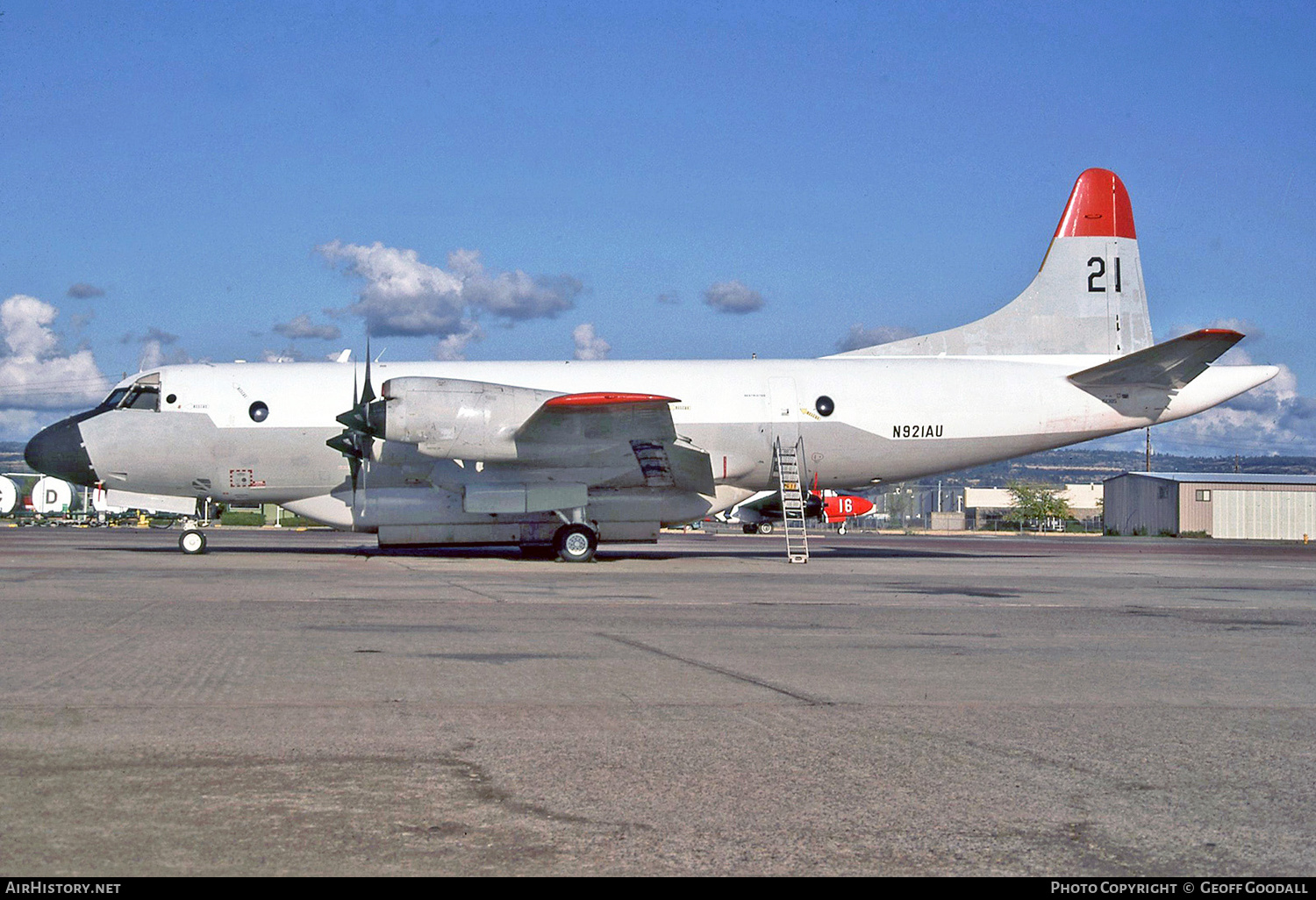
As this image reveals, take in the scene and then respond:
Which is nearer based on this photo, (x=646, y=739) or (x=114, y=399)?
(x=646, y=739)

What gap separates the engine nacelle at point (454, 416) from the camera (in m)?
21.6

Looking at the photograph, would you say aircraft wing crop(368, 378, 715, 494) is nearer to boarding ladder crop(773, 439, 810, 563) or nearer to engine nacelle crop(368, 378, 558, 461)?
engine nacelle crop(368, 378, 558, 461)

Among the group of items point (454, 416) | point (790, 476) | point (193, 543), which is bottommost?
point (193, 543)

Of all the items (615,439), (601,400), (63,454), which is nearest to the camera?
(601,400)

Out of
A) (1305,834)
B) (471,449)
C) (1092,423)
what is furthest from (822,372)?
(1305,834)

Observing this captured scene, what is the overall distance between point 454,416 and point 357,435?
2689mm

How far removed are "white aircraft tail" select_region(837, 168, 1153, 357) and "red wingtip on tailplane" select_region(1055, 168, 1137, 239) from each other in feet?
0.07

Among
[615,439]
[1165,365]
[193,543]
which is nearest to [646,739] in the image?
[615,439]

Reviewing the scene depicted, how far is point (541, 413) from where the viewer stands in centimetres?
2162

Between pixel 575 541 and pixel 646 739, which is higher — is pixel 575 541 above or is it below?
above

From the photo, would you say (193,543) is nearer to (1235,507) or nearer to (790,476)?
(790,476)

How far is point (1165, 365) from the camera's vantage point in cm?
2327

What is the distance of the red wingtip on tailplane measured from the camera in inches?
1017

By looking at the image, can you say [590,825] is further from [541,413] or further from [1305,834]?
[541,413]
